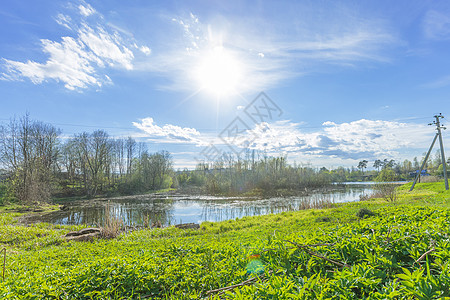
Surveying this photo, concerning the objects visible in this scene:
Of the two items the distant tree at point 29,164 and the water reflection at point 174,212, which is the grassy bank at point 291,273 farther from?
the distant tree at point 29,164

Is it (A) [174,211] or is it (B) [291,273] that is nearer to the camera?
(B) [291,273]

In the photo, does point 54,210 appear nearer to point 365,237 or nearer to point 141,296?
point 141,296

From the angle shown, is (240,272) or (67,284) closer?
(240,272)

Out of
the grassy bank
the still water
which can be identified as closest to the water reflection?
the still water

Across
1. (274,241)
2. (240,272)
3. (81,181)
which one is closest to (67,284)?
(240,272)

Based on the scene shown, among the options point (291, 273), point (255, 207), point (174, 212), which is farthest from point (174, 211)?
point (291, 273)

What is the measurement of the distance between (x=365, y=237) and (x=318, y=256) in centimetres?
54

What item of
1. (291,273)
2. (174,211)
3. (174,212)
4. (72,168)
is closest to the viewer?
(291,273)

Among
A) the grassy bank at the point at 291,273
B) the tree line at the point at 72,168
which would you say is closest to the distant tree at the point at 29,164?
the tree line at the point at 72,168

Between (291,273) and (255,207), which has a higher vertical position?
(291,273)

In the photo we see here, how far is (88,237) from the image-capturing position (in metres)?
10.5

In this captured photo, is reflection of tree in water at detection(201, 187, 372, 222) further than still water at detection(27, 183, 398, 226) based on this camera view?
Yes

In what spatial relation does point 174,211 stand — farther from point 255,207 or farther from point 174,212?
point 255,207

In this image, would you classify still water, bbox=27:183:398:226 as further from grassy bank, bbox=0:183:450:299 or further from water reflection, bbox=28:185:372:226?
grassy bank, bbox=0:183:450:299
